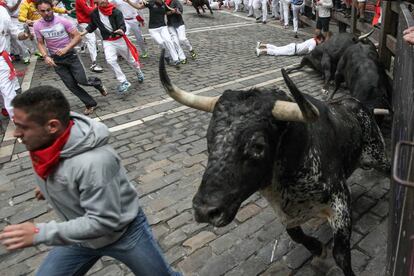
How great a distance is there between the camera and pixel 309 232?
420cm

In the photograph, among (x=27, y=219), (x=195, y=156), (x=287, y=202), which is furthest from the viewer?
(x=195, y=156)

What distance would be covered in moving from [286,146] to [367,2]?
9497mm

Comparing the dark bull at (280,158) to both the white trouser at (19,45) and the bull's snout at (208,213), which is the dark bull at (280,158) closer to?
the bull's snout at (208,213)

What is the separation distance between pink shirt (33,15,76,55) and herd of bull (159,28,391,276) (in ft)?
17.8

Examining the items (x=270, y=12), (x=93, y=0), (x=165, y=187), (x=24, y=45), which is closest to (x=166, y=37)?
(x=93, y=0)

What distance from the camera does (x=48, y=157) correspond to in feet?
7.50

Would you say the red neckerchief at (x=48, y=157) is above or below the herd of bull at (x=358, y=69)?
above

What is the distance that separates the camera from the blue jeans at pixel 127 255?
2.67 meters

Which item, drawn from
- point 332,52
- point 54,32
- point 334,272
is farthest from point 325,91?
point 54,32

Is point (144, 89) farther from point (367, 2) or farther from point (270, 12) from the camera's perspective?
point (270, 12)

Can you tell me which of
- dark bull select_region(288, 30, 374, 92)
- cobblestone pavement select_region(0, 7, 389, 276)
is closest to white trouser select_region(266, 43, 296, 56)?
cobblestone pavement select_region(0, 7, 389, 276)

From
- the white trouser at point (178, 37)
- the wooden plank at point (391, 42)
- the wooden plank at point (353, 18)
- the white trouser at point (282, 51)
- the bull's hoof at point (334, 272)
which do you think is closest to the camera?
the bull's hoof at point (334, 272)

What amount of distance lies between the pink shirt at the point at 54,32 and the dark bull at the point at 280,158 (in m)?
5.41

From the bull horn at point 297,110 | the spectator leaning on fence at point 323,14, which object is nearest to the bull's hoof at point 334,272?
the bull horn at point 297,110
